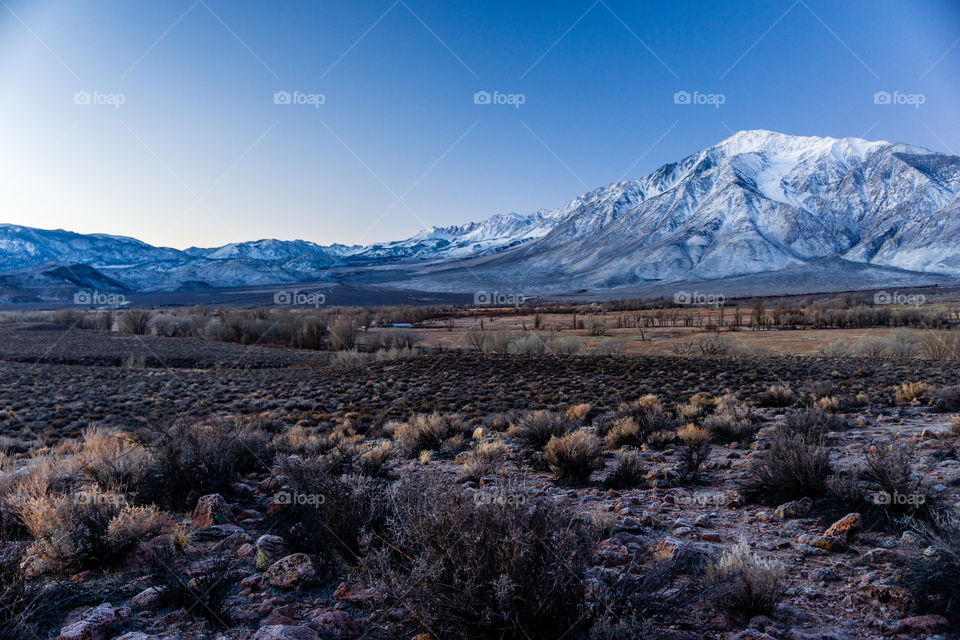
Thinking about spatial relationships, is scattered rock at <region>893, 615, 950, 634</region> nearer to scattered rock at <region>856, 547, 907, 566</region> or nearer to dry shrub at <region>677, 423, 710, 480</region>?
scattered rock at <region>856, 547, 907, 566</region>

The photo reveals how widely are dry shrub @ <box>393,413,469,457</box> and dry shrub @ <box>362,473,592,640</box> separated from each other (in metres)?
5.14

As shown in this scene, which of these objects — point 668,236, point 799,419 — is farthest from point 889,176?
point 799,419

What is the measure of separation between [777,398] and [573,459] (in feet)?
25.2

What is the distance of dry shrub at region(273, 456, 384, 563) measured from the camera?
4328 mm

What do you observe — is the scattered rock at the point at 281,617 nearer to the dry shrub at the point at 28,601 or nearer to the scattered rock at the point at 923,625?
the dry shrub at the point at 28,601

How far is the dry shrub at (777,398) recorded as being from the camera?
38.9 feet

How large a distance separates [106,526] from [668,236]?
194 m

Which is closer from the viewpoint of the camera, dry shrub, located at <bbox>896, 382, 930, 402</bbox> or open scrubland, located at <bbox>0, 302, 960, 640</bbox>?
open scrubland, located at <bbox>0, 302, 960, 640</bbox>

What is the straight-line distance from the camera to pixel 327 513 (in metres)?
4.45

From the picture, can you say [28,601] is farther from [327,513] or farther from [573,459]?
[573,459]

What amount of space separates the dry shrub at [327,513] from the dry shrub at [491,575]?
0.86 metres

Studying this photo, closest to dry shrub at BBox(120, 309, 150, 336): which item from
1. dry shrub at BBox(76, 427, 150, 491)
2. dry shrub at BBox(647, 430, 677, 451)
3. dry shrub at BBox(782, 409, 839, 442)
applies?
dry shrub at BBox(76, 427, 150, 491)

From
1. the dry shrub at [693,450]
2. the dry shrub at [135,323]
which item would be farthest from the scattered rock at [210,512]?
the dry shrub at [135,323]

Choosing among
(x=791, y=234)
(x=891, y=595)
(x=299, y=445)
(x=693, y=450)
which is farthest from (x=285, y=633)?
(x=791, y=234)
